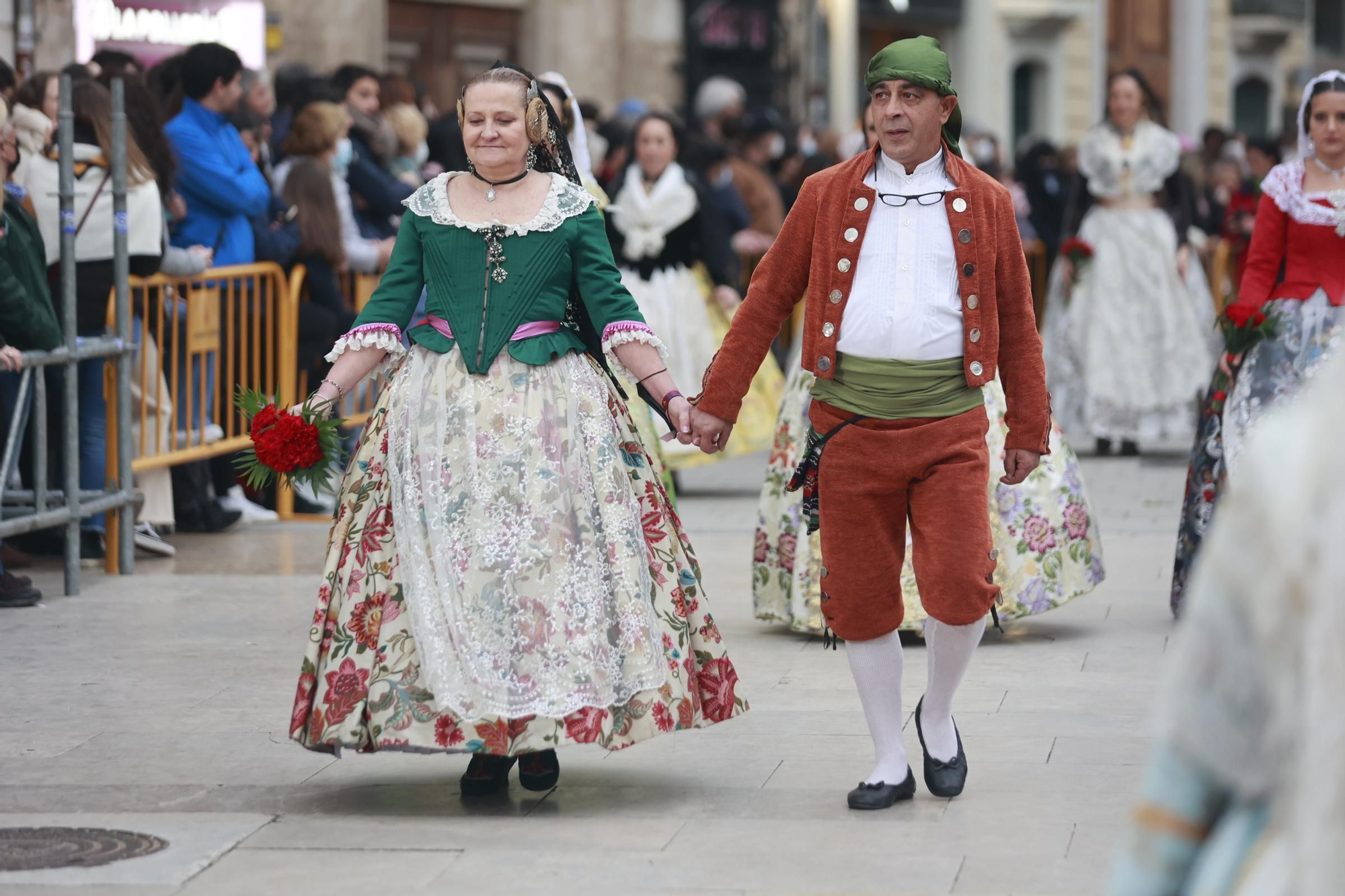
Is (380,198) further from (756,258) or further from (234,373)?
(756,258)

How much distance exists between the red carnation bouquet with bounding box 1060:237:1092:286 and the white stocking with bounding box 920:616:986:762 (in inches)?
314

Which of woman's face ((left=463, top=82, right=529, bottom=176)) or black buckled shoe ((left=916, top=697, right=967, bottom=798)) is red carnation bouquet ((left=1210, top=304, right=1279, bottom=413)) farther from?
woman's face ((left=463, top=82, right=529, bottom=176))

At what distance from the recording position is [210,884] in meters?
4.25

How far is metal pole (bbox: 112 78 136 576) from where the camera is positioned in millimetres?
7992

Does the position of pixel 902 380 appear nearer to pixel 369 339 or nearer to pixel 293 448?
pixel 369 339

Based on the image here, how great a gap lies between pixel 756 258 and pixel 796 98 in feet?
39.8

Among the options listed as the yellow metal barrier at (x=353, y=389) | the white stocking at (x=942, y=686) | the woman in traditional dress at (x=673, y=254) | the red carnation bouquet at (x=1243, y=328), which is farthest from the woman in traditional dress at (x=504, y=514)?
the woman in traditional dress at (x=673, y=254)

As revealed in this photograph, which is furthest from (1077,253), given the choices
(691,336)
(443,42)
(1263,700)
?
(1263,700)

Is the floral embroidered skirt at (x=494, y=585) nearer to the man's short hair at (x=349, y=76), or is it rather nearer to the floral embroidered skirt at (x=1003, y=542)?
the floral embroidered skirt at (x=1003, y=542)

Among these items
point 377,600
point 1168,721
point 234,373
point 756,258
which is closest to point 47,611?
point 234,373

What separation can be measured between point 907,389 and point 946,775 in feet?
2.83

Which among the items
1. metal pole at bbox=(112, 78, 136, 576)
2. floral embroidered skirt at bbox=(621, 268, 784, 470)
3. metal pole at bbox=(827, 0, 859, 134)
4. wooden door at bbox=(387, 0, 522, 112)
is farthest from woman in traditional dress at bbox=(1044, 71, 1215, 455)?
metal pole at bbox=(827, 0, 859, 134)

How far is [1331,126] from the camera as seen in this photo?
23.3 ft

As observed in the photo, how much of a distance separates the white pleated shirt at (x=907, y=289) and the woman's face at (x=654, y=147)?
5.83 metres
